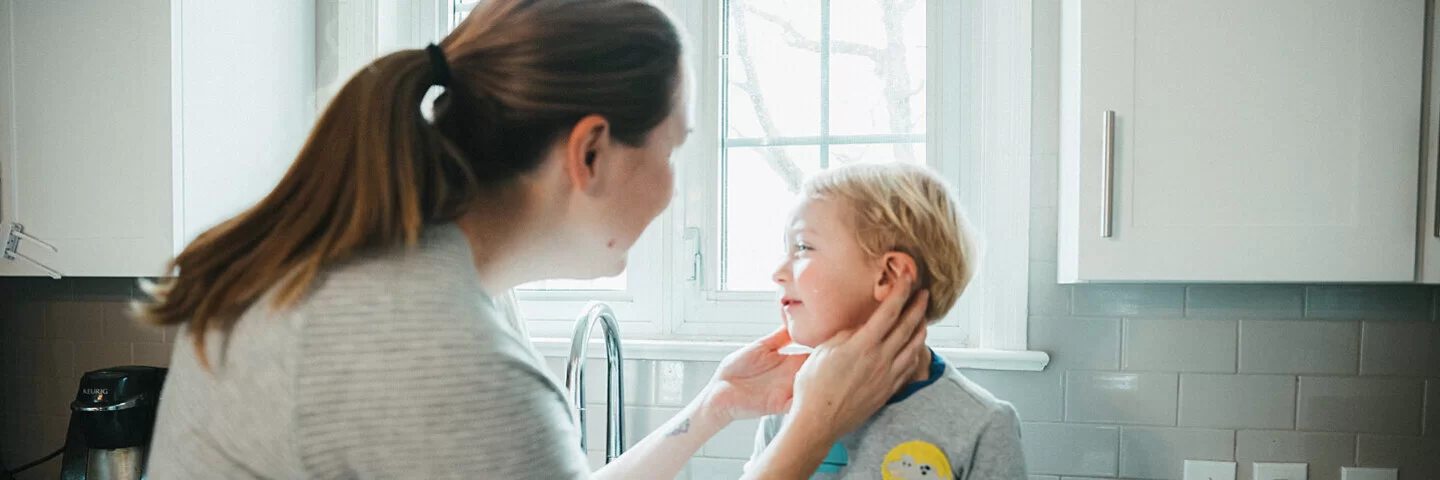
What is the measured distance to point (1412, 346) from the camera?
1.49 meters

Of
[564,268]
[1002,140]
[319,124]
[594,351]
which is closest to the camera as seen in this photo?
[319,124]

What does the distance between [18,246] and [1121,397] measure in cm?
207

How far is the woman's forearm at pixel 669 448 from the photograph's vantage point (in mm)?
1204

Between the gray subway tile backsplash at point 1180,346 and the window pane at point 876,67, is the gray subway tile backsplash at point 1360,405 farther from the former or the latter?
the window pane at point 876,67

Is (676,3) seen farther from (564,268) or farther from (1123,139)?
(564,268)

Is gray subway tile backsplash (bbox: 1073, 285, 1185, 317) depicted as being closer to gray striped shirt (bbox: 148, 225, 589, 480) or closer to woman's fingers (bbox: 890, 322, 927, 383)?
woman's fingers (bbox: 890, 322, 927, 383)

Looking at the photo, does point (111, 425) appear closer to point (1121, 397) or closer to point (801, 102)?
point (801, 102)

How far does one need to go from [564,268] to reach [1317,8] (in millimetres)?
1149

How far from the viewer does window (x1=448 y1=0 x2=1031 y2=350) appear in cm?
176

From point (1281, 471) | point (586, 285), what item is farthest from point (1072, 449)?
point (586, 285)

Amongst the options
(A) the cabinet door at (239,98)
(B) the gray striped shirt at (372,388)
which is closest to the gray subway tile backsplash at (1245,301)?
(B) the gray striped shirt at (372,388)

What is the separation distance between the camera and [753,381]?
4.09 ft

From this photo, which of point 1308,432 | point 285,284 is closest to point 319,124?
point 285,284

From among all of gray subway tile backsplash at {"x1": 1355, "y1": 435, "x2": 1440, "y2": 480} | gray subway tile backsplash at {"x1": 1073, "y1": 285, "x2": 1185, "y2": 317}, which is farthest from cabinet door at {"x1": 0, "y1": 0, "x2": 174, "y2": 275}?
gray subway tile backsplash at {"x1": 1355, "y1": 435, "x2": 1440, "y2": 480}
